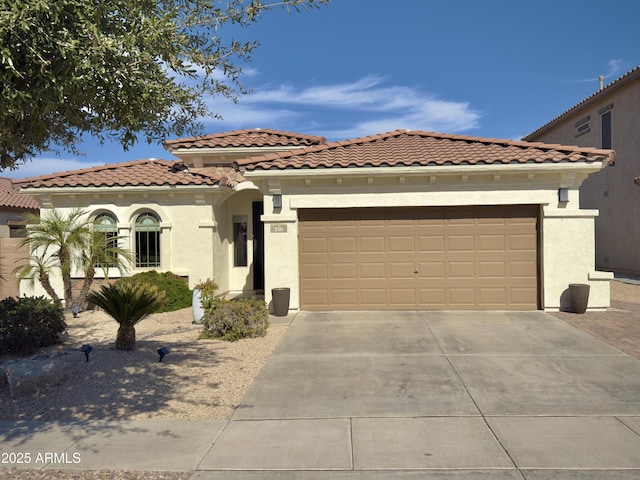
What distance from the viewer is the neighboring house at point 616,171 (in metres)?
19.0

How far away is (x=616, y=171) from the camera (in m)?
20.2

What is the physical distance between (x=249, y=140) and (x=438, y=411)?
39.2 feet

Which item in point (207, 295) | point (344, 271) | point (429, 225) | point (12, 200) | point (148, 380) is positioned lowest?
point (148, 380)

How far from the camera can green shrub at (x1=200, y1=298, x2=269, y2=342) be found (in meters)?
9.14

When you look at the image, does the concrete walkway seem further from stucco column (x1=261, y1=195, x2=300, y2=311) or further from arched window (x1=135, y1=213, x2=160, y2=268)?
arched window (x1=135, y1=213, x2=160, y2=268)

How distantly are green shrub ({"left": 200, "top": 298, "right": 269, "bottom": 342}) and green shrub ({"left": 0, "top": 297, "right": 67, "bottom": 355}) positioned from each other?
104 inches

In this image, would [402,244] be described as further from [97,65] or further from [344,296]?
[97,65]

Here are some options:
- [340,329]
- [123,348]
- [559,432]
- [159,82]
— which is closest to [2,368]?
[123,348]

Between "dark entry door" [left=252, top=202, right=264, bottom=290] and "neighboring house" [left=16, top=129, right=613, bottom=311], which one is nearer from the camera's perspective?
"neighboring house" [left=16, top=129, right=613, bottom=311]

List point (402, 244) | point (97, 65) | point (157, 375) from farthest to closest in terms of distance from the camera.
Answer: point (402, 244) < point (157, 375) < point (97, 65)

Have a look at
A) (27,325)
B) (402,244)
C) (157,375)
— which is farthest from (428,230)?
(27,325)

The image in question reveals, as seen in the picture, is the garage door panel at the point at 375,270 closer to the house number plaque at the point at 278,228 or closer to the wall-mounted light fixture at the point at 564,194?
the house number plaque at the point at 278,228

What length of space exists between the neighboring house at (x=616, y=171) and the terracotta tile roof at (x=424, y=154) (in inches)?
384

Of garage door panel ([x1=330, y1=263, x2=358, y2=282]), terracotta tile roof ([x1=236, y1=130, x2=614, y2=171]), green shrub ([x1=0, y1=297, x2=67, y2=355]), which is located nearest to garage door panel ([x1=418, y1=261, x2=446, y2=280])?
garage door panel ([x1=330, y1=263, x2=358, y2=282])
